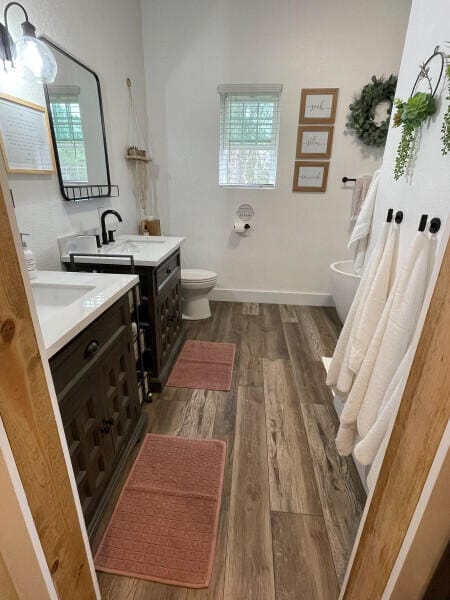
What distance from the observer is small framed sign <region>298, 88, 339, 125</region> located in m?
2.78

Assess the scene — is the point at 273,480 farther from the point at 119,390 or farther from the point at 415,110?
the point at 415,110

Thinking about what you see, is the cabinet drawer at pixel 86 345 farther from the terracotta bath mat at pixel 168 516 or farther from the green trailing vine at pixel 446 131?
the green trailing vine at pixel 446 131

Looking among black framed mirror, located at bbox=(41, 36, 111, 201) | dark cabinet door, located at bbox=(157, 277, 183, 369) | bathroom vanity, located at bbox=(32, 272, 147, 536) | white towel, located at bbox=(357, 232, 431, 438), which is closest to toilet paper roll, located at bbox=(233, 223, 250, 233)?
dark cabinet door, located at bbox=(157, 277, 183, 369)

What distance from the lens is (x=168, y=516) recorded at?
1305 mm

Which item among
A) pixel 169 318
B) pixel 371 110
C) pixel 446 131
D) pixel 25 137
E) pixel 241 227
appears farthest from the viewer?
pixel 241 227

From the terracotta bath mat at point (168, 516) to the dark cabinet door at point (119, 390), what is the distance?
202 mm

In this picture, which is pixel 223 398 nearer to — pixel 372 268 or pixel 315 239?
pixel 372 268

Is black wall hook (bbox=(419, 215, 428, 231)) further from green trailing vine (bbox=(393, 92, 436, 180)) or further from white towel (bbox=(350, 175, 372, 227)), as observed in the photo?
white towel (bbox=(350, 175, 372, 227))

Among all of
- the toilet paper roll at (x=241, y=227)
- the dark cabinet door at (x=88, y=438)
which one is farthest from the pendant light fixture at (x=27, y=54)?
the toilet paper roll at (x=241, y=227)

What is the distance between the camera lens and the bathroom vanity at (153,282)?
1.75 m

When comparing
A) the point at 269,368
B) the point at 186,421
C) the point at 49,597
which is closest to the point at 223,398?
the point at 186,421

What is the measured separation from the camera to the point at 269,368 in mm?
→ 2352

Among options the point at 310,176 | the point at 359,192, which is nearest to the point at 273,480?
the point at 359,192

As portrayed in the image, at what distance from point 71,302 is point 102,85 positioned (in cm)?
174
